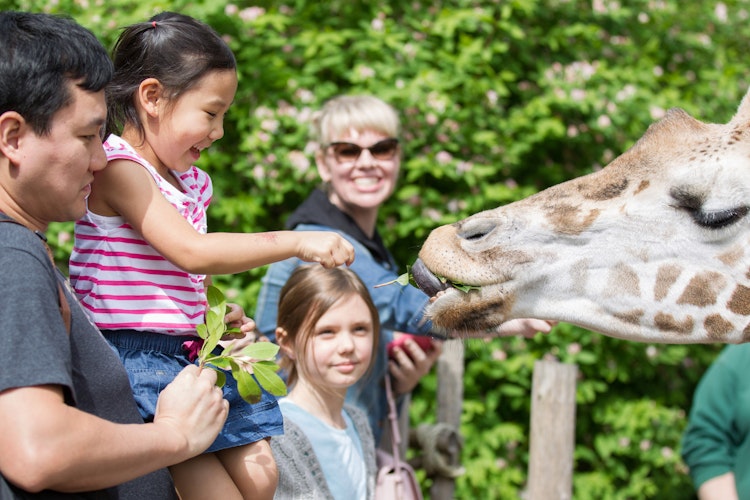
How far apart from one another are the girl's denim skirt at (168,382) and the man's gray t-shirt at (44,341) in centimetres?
21

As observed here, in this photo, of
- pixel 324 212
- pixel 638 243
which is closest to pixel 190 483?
pixel 638 243

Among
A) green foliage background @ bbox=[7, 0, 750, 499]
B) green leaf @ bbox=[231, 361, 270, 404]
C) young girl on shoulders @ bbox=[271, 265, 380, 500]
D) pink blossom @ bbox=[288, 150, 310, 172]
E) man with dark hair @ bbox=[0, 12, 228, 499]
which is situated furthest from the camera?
green foliage background @ bbox=[7, 0, 750, 499]

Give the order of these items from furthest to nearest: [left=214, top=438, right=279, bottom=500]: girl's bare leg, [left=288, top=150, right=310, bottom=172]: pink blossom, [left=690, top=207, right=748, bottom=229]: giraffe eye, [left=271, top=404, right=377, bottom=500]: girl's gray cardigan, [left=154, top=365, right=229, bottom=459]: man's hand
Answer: [left=288, top=150, right=310, bottom=172]: pink blossom
[left=271, top=404, right=377, bottom=500]: girl's gray cardigan
[left=690, top=207, right=748, bottom=229]: giraffe eye
[left=214, top=438, right=279, bottom=500]: girl's bare leg
[left=154, top=365, right=229, bottom=459]: man's hand

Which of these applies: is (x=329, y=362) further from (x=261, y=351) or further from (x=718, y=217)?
(x=718, y=217)

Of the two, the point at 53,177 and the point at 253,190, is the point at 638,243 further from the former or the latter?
the point at 253,190

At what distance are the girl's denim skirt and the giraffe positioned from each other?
615mm

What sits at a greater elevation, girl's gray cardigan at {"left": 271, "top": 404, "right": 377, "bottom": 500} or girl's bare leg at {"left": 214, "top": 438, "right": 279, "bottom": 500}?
girl's bare leg at {"left": 214, "top": 438, "right": 279, "bottom": 500}

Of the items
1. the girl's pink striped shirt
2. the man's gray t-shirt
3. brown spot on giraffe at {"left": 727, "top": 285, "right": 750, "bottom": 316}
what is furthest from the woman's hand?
the man's gray t-shirt

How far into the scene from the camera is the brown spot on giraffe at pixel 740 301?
2535mm

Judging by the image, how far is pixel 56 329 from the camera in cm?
158

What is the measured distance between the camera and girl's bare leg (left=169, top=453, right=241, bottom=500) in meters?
2.05

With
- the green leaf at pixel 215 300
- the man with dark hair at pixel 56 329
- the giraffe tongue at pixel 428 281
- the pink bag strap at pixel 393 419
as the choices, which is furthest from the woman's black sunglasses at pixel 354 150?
the man with dark hair at pixel 56 329

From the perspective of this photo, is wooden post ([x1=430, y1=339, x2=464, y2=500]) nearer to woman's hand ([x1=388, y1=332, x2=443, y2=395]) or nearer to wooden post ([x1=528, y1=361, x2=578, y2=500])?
wooden post ([x1=528, y1=361, x2=578, y2=500])

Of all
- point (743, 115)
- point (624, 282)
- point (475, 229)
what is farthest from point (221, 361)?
point (743, 115)
